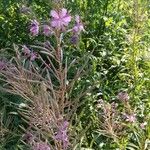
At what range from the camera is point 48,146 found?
1.84m

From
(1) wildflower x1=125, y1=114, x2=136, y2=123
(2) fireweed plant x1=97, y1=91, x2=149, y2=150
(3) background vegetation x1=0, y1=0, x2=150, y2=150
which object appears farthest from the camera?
(3) background vegetation x1=0, y1=0, x2=150, y2=150

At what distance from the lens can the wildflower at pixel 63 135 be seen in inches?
70.9

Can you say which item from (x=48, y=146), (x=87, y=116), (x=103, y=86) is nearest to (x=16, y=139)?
(x=87, y=116)

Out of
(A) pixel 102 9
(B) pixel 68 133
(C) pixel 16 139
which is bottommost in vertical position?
(C) pixel 16 139

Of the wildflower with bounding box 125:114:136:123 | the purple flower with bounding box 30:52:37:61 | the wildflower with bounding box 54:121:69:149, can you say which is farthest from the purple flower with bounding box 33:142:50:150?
the purple flower with bounding box 30:52:37:61

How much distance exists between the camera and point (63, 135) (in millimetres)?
1830

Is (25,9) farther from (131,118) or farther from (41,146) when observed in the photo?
(41,146)

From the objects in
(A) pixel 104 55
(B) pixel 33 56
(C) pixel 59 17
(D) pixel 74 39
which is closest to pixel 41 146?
(C) pixel 59 17

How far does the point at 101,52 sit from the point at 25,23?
0.82 metres

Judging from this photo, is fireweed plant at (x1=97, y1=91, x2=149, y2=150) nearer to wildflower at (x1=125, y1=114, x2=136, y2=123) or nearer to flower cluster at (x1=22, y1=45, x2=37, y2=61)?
wildflower at (x1=125, y1=114, x2=136, y2=123)

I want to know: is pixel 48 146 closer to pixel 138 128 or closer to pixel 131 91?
pixel 138 128

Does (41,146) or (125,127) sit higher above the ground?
(41,146)

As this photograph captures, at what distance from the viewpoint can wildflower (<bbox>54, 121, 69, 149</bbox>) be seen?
180 centimetres

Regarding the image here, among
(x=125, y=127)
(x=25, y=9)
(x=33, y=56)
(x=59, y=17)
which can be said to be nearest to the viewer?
(x=59, y=17)
